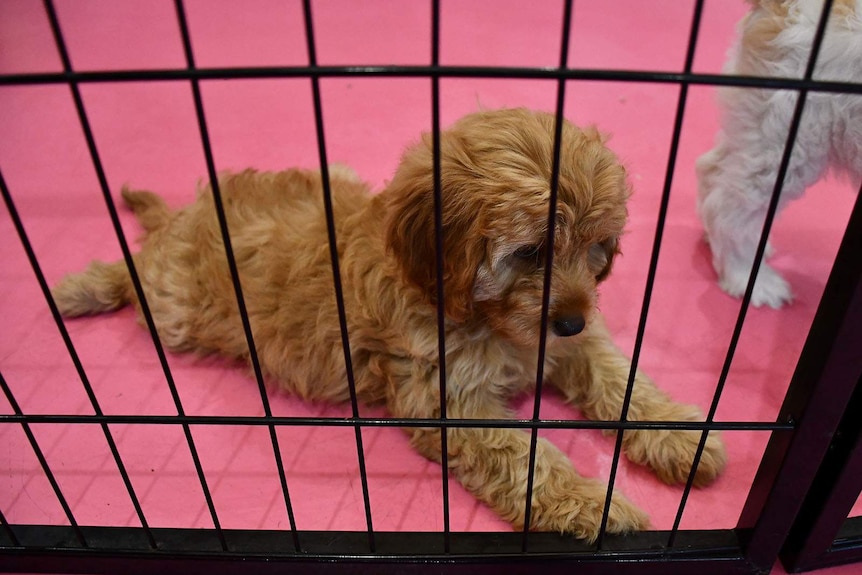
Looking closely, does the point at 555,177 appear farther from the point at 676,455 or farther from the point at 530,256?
the point at 676,455

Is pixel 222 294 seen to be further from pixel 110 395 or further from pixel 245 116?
pixel 245 116

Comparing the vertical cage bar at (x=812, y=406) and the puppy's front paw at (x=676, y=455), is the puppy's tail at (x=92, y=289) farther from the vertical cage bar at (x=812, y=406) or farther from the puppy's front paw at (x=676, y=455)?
the vertical cage bar at (x=812, y=406)

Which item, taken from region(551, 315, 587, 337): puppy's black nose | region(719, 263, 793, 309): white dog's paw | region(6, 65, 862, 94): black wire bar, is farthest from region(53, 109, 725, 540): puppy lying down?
region(719, 263, 793, 309): white dog's paw

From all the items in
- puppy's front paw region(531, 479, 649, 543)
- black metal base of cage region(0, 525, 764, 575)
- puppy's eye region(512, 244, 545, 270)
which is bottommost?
black metal base of cage region(0, 525, 764, 575)

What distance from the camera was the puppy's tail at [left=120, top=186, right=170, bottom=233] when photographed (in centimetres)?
188

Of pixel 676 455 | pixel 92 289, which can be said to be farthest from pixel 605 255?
pixel 92 289

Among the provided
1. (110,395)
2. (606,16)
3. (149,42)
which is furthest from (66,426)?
(606,16)

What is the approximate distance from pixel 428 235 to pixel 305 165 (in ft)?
4.08

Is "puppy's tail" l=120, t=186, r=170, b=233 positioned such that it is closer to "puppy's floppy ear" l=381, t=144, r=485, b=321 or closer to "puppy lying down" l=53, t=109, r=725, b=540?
"puppy lying down" l=53, t=109, r=725, b=540

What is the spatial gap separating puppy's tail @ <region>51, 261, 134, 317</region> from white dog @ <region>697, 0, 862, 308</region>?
1459 millimetres

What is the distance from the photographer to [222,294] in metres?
1.55

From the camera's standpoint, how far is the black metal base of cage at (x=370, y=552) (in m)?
1.23

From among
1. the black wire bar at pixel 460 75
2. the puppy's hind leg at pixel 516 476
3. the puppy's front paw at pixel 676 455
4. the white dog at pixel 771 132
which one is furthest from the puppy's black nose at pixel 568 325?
the white dog at pixel 771 132

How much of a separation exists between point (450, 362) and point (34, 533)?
2.61 ft
